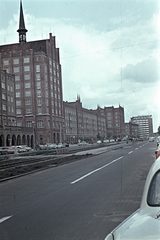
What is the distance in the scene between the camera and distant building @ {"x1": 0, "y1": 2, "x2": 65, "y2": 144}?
107 m

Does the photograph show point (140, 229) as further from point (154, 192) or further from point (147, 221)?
point (154, 192)

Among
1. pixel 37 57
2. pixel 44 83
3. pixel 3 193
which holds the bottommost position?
pixel 3 193

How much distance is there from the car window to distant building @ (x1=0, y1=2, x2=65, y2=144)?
102591 millimetres

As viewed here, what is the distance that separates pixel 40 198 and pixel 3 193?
2348mm

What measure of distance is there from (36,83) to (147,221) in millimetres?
105650

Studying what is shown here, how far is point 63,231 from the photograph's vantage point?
22.4ft

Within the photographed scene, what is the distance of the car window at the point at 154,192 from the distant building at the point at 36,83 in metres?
103

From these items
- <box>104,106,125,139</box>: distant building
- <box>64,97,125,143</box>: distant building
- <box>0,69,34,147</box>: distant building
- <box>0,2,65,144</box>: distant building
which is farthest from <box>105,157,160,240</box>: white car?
<box>64,97,125,143</box>: distant building

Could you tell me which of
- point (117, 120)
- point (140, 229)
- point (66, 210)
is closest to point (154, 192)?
point (140, 229)

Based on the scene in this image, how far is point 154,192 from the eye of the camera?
344 centimetres

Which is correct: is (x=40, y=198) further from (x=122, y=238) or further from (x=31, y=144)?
(x=31, y=144)

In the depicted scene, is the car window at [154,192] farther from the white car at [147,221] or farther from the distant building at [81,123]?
the distant building at [81,123]

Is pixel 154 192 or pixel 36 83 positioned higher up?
pixel 36 83

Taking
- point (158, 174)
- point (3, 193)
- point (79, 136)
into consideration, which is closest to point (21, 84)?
point (79, 136)
